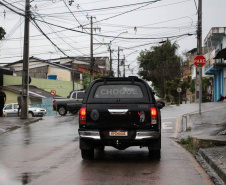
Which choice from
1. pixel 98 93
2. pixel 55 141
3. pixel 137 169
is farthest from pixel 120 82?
pixel 55 141

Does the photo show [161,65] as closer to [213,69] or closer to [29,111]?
[213,69]

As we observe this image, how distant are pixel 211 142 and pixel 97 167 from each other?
4.68m

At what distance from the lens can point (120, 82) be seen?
32.8 feet

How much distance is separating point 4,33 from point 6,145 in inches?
1023

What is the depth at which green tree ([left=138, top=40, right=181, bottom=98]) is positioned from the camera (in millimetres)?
78750

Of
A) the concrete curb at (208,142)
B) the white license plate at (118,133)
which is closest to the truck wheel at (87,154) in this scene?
the white license plate at (118,133)

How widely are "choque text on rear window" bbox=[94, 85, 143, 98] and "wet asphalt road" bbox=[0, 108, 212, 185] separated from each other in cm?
155

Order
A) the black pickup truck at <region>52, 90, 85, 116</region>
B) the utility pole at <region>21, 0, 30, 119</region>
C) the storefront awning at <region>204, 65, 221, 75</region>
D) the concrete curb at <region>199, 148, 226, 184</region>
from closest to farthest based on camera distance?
the concrete curb at <region>199, 148, 226, 184</region> < the utility pole at <region>21, 0, 30, 119</region> < the black pickup truck at <region>52, 90, 85, 116</region> < the storefront awning at <region>204, 65, 221, 75</region>

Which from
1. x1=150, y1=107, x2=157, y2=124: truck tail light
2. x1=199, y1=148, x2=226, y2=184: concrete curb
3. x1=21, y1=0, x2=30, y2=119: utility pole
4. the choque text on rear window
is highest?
x1=21, y1=0, x2=30, y2=119: utility pole

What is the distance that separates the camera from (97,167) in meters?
9.02

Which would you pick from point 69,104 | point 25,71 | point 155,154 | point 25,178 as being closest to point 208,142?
point 155,154

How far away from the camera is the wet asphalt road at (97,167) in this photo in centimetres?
757

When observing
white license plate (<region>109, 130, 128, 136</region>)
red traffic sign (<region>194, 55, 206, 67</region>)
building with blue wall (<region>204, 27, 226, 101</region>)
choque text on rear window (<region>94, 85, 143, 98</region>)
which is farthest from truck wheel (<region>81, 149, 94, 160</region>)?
building with blue wall (<region>204, 27, 226, 101</region>)

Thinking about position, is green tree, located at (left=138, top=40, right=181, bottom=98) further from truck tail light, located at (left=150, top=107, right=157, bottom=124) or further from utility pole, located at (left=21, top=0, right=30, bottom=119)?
truck tail light, located at (left=150, top=107, right=157, bottom=124)
